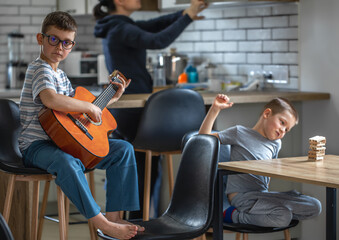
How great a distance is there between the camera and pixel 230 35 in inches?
210

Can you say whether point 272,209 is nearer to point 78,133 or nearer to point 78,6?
point 78,133

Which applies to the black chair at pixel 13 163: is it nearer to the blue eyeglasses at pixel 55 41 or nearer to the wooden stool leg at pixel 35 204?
the wooden stool leg at pixel 35 204

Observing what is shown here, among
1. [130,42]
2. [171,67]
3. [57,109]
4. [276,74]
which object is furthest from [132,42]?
[57,109]

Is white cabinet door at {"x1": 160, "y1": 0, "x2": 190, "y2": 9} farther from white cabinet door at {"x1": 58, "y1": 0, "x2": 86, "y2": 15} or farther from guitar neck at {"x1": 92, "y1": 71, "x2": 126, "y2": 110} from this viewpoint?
guitar neck at {"x1": 92, "y1": 71, "x2": 126, "y2": 110}

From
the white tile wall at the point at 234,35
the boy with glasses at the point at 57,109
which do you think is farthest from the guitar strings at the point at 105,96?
the white tile wall at the point at 234,35

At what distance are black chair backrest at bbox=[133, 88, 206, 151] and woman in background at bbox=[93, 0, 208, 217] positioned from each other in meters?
0.33

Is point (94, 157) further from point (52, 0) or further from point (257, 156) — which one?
point (52, 0)

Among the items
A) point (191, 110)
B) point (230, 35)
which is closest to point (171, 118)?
point (191, 110)

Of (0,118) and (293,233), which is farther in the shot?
(293,233)

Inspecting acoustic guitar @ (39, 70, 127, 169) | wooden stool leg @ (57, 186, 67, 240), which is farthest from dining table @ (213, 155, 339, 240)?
wooden stool leg @ (57, 186, 67, 240)

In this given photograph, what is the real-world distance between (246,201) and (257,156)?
9.6 inches

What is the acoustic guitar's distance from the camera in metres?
3.03

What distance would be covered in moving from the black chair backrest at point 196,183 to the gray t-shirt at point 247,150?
0.27m

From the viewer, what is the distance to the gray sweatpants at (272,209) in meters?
2.93
